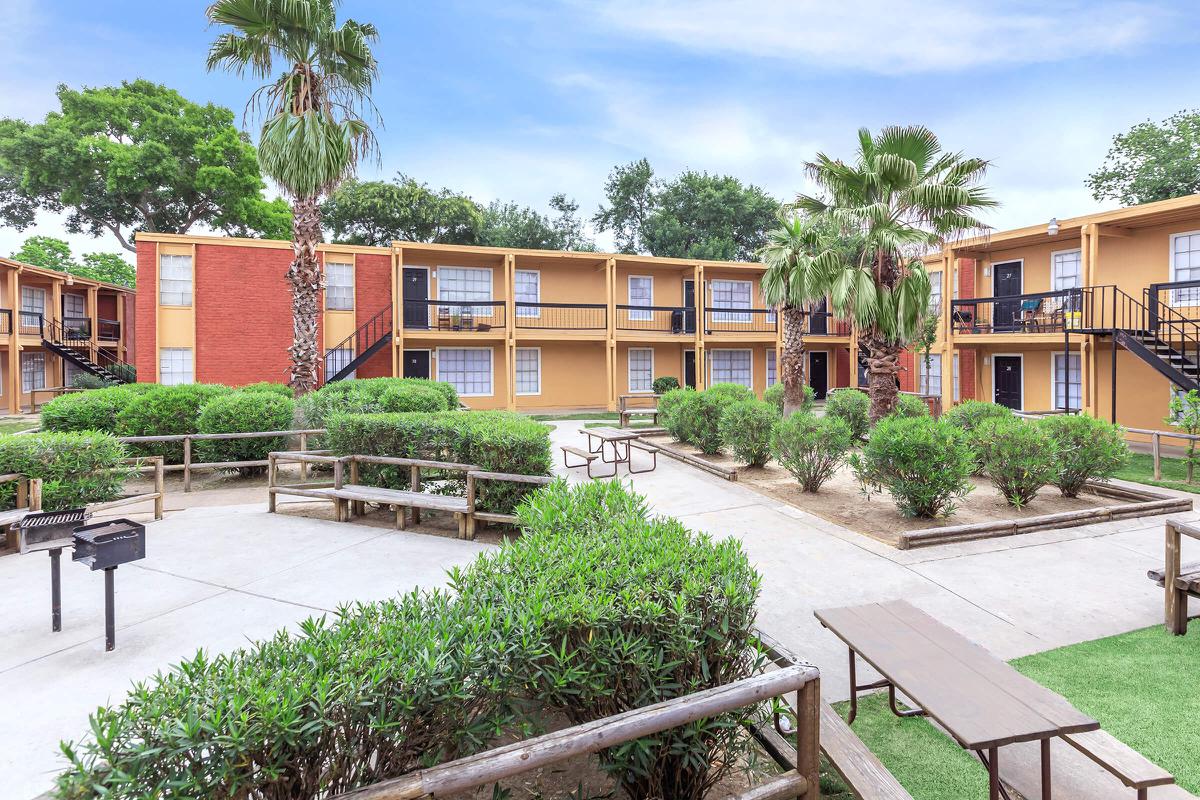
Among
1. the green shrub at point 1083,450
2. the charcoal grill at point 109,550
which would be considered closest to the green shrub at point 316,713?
the charcoal grill at point 109,550

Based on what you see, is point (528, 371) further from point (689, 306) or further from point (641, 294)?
point (689, 306)

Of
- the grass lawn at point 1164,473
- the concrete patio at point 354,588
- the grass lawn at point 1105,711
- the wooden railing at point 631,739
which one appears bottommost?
the grass lawn at point 1105,711

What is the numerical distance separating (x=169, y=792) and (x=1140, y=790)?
355 cm

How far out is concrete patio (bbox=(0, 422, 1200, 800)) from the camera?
400cm

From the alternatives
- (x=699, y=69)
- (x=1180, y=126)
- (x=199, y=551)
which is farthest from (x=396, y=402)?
(x=1180, y=126)

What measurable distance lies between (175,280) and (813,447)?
20970 millimetres

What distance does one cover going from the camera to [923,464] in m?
7.66

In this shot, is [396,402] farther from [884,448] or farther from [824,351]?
[824,351]

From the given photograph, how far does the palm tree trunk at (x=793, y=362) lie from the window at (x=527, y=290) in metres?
10.4

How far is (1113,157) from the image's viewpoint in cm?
3112

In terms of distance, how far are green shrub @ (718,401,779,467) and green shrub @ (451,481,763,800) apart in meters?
8.71

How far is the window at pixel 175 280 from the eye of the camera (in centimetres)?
1974

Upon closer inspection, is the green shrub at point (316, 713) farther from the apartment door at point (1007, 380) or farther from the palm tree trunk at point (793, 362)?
the apartment door at point (1007, 380)

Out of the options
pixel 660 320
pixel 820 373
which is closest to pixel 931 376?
pixel 820 373
